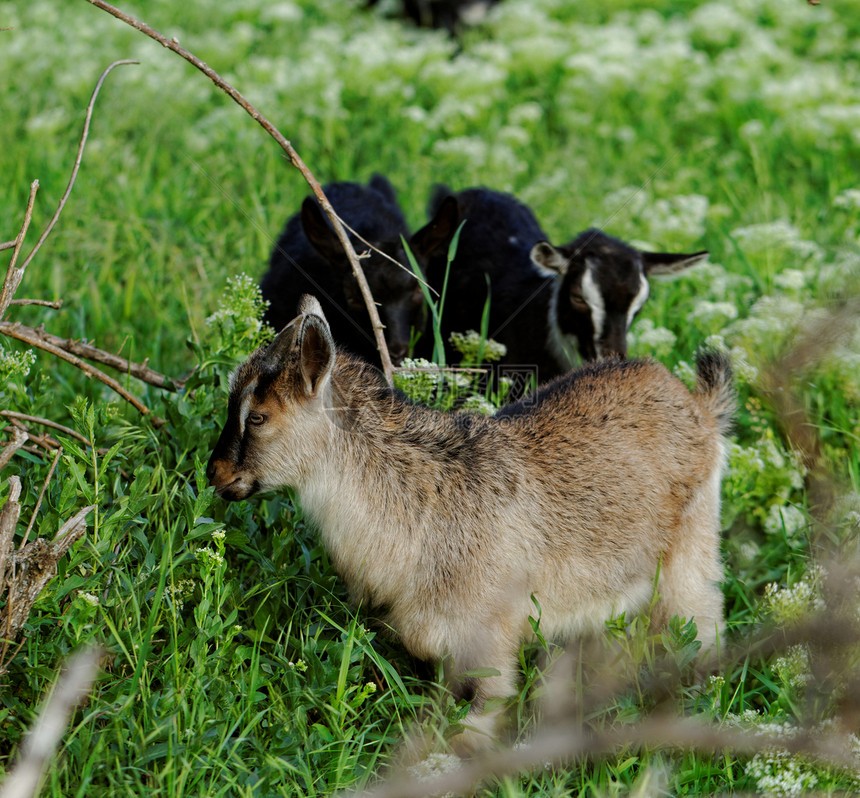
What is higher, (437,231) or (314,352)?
(314,352)

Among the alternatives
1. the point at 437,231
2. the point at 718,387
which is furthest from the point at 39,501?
the point at 437,231

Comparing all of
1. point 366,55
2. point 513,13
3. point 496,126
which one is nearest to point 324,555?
point 496,126

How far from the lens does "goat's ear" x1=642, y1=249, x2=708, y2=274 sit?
5.68m

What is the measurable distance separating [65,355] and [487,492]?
5.65 ft

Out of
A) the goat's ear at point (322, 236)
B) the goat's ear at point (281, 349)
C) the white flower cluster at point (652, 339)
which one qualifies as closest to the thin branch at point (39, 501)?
the goat's ear at point (281, 349)

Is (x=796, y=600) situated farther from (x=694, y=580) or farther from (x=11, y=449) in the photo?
(x=11, y=449)

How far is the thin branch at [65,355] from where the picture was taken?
13.0ft

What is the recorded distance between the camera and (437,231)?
19.3 feet

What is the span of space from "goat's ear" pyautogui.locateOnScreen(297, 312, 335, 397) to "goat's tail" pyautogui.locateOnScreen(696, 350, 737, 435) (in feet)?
5.42

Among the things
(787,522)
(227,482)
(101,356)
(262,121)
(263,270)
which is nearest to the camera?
(227,482)

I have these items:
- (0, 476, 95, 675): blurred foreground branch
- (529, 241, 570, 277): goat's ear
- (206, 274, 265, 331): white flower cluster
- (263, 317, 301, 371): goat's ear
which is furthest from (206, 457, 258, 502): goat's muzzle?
(529, 241, 570, 277): goat's ear

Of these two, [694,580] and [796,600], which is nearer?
[796,600]

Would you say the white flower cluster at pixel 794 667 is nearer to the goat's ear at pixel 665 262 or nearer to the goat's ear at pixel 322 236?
the goat's ear at pixel 665 262

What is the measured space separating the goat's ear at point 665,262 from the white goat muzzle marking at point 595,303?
1.16 ft
